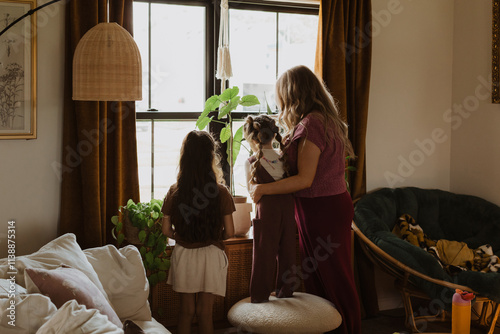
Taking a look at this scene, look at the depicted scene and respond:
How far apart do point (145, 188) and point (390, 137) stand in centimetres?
188

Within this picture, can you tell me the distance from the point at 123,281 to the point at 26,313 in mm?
724

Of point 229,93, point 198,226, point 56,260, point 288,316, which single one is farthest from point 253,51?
point 56,260

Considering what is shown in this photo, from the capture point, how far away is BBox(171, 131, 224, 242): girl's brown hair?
9.53 ft

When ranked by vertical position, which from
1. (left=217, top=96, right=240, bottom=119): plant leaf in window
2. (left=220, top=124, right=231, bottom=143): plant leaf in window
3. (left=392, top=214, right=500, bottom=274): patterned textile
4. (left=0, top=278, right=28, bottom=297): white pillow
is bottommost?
(left=392, top=214, right=500, bottom=274): patterned textile

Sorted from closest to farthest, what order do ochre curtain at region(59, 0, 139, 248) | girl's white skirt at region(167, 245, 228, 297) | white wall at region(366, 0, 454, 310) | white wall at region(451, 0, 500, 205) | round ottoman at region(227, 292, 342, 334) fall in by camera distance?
round ottoman at region(227, 292, 342, 334) < girl's white skirt at region(167, 245, 228, 297) < ochre curtain at region(59, 0, 139, 248) < white wall at region(451, 0, 500, 205) < white wall at region(366, 0, 454, 310)

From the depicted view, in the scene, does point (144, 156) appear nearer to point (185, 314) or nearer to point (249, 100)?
point (249, 100)

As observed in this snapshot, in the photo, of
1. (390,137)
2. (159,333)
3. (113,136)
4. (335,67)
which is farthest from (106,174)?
(390,137)

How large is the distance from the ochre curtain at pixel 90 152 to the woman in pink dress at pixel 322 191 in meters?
0.92

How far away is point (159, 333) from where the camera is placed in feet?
8.27

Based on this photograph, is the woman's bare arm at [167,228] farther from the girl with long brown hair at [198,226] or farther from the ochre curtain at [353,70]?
the ochre curtain at [353,70]

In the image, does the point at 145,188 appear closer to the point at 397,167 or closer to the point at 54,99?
the point at 54,99

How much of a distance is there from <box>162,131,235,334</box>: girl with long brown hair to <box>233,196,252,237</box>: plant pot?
1.51ft

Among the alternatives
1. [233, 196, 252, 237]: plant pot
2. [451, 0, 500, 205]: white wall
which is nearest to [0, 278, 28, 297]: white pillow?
[233, 196, 252, 237]: plant pot

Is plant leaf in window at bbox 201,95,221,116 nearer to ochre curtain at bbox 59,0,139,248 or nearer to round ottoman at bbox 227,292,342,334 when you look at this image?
ochre curtain at bbox 59,0,139,248
